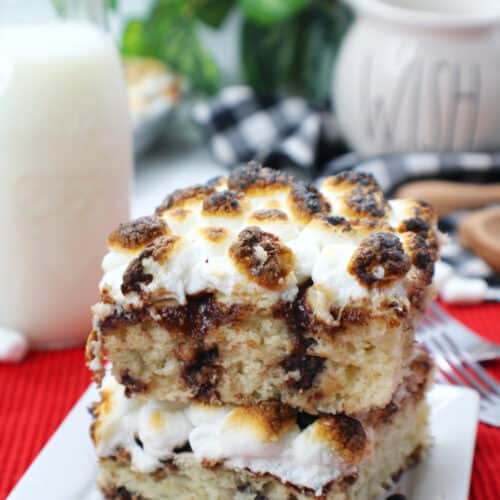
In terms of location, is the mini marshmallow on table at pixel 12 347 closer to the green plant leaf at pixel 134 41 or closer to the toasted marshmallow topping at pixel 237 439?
the toasted marshmallow topping at pixel 237 439

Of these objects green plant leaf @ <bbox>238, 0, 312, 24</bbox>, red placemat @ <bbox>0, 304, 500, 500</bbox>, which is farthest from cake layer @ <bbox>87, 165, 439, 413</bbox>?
green plant leaf @ <bbox>238, 0, 312, 24</bbox>

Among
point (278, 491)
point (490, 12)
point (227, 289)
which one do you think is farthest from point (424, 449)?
point (490, 12)

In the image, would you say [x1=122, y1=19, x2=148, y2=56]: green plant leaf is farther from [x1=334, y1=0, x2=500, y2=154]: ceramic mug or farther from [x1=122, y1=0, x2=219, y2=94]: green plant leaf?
[x1=334, y1=0, x2=500, y2=154]: ceramic mug

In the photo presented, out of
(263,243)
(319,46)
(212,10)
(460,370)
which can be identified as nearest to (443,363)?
(460,370)

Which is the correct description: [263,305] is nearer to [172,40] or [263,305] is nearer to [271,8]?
[271,8]

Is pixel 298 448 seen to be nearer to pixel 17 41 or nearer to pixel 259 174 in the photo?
pixel 259 174

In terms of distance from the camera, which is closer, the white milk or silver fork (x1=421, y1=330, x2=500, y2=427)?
silver fork (x1=421, y1=330, x2=500, y2=427)

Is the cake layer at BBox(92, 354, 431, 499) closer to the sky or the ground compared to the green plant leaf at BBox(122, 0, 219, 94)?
closer to the ground

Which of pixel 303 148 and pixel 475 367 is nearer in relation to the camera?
pixel 475 367
